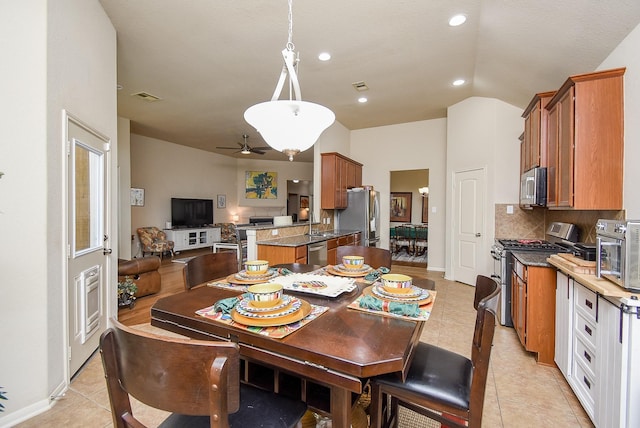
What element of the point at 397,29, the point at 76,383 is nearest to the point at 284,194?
the point at 397,29

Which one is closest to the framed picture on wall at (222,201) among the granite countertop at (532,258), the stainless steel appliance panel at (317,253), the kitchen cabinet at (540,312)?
the stainless steel appliance panel at (317,253)

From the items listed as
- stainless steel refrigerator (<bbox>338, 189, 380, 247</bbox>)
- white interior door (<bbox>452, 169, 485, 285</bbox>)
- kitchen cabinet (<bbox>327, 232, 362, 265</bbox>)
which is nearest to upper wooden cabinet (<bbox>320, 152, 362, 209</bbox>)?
stainless steel refrigerator (<bbox>338, 189, 380, 247</bbox>)

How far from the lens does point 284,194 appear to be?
9.81 metres

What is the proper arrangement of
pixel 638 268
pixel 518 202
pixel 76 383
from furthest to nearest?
pixel 518 202, pixel 76 383, pixel 638 268

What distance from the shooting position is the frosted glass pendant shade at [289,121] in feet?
4.81

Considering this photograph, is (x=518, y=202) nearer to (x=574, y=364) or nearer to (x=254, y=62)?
(x=574, y=364)

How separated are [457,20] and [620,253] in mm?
2354

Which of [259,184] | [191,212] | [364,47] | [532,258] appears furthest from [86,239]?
[259,184]

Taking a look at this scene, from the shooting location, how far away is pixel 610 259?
5.49 feet

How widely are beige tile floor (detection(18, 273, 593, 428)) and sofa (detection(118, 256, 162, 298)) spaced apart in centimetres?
149

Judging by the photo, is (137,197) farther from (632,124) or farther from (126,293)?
(632,124)

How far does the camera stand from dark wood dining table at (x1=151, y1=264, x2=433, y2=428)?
34.6 inches

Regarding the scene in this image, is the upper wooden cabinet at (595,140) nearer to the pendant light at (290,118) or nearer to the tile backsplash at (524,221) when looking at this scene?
the tile backsplash at (524,221)

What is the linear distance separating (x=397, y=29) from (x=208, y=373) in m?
3.24
